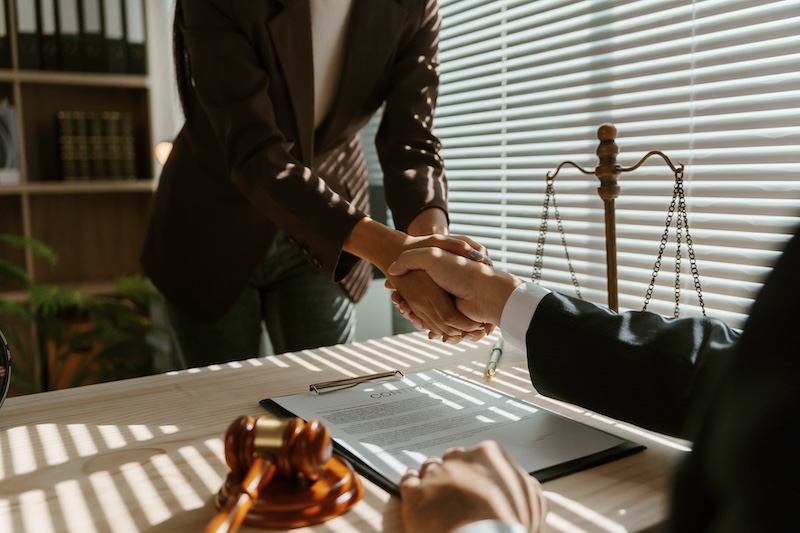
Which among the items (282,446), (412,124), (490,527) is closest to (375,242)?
(412,124)

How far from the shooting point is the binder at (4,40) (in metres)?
2.62

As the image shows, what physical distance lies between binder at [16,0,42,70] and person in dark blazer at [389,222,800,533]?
90.0 inches

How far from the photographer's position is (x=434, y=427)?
753 millimetres

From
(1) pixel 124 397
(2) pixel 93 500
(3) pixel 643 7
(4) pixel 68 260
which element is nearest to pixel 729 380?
(2) pixel 93 500

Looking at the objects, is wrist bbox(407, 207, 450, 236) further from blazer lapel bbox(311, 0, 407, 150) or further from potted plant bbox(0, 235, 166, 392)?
potted plant bbox(0, 235, 166, 392)

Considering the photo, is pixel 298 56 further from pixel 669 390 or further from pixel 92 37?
pixel 92 37

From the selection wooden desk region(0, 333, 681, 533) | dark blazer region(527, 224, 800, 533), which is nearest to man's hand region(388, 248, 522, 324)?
wooden desk region(0, 333, 681, 533)

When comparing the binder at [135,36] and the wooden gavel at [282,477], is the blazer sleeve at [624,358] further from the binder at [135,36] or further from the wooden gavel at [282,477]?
the binder at [135,36]

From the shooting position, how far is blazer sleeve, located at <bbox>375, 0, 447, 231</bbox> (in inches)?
53.6

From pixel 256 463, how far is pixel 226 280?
919mm

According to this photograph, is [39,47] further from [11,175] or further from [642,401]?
[642,401]

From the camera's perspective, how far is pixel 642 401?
0.69 meters

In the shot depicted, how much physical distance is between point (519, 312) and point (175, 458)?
428 millimetres

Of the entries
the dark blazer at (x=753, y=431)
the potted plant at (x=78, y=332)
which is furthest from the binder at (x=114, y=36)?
the dark blazer at (x=753, y=431)
